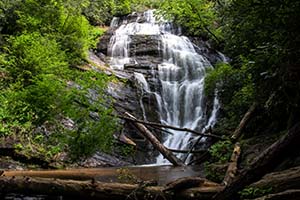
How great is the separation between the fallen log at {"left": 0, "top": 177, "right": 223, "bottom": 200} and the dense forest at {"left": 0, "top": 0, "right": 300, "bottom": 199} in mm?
751

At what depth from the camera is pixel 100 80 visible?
1003 cm

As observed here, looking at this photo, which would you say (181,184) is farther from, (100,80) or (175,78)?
(175,78)

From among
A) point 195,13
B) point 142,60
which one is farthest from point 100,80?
point 142,60

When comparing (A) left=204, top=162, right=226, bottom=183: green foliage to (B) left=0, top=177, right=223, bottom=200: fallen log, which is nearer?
(B) left=0, top=177, right=223, bottom=200: fallen log

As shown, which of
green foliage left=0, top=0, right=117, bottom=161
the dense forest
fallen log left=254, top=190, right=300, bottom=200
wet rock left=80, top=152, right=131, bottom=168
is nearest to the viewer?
fallen log left=254, top=190, right=300, bottom=200

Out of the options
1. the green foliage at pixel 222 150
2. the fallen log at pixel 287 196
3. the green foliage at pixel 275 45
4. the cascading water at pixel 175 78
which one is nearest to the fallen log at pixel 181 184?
the fallen log at pixel 287 196

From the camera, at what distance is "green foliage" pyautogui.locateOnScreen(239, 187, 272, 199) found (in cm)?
509

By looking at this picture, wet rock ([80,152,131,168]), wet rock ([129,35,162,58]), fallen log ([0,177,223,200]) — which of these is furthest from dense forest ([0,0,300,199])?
wet rock ([129,35,162,58])

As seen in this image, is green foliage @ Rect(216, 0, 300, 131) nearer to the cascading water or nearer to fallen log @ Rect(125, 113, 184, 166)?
fallen log @ Rect(125, 113, 184, 166)

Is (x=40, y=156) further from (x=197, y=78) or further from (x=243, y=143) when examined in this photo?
(x=197, y=78)

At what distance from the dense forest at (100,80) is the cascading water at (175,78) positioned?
4.63ft

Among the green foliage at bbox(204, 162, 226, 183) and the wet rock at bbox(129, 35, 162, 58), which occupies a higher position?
the wet rock at bbox(129, 35, 162, 58)

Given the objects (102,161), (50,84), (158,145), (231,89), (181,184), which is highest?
(50,84)

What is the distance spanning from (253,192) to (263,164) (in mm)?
421
